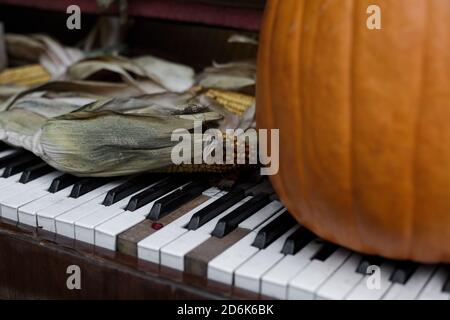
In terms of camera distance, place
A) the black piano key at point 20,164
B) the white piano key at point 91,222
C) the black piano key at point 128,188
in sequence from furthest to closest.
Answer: the black piano key at point 20,164 < the black piano key at point 128,188 < the white piano key at point 91,222

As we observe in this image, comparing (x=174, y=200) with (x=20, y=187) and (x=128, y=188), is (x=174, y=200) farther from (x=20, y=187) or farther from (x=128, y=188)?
(x=20, y=187)

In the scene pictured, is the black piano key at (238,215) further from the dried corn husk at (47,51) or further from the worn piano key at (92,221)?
the dried corn husk at (47,51)

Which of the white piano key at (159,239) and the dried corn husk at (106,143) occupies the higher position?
the dried corn husk at (106,143)

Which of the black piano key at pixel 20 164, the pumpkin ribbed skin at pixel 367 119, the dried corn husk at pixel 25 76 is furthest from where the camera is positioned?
the dried corn husk at pixel 25 76

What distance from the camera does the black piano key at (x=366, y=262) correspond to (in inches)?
37.4

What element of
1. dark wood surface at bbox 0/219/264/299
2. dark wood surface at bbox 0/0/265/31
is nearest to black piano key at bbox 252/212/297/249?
dark wood surface at bbox 0/219/264/299

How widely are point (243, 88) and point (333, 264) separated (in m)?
0.58

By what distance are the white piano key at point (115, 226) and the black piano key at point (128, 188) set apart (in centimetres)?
5

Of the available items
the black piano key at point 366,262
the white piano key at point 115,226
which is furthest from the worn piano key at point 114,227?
the black piano key at point 366,262

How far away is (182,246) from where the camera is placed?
3.29ft

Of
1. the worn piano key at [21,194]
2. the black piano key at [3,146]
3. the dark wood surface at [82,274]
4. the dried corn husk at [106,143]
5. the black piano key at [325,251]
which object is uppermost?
the dried corn husk at [106,143]

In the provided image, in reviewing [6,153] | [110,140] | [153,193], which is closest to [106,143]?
[110,140]

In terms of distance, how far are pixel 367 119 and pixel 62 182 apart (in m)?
0.59
